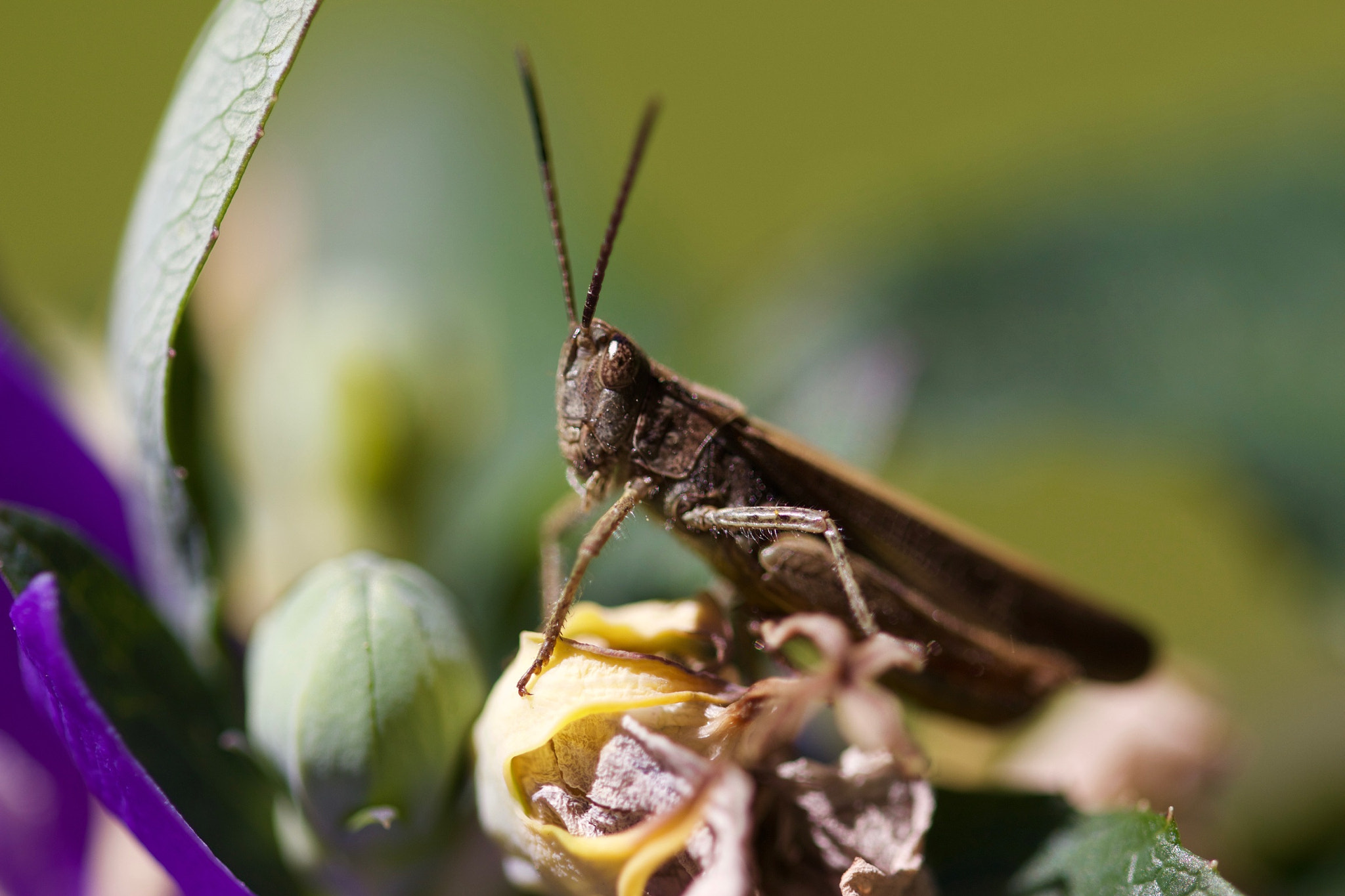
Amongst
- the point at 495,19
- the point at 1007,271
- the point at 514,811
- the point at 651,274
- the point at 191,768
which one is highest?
the point at 495,19

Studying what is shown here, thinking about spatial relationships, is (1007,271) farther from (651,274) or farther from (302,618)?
(302,618)

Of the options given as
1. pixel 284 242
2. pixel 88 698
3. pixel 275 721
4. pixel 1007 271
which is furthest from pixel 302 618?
pixel 1007 271

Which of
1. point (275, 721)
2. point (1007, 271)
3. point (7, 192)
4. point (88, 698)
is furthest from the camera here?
A: point (7, 192)

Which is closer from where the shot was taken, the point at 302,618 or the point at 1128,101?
the point at 302,618

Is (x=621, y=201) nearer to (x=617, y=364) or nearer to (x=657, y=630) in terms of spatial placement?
(x=617, y=364)

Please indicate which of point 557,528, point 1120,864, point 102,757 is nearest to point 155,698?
point 102,757

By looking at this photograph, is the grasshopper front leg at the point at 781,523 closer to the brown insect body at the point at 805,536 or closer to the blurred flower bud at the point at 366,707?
the brown insect body at the point at 805,536
